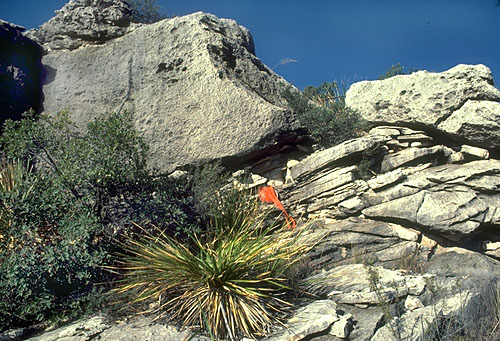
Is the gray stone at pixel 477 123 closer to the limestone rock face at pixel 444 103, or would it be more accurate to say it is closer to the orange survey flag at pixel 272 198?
the limestone rock face at pixel 444 103

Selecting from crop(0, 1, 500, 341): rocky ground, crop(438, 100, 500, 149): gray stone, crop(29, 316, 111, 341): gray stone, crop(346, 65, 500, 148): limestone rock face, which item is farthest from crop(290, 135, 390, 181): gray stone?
crop(29, 316, 111, 341): gray stone

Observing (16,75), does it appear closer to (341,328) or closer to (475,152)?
(341,328)

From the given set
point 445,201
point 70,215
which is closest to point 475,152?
point 445,201

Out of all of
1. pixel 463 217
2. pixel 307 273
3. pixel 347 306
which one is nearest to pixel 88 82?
pixel 307 273

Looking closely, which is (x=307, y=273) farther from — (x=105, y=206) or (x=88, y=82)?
(x=88, y=82)

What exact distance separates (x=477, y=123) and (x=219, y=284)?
5870 millimetres

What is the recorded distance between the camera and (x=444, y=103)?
889 centimetres

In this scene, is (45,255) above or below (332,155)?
below

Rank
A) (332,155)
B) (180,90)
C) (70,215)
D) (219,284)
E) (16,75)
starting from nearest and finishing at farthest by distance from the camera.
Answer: (219,284) → (70,215) → (332,155) → (180,90) → (16,75)

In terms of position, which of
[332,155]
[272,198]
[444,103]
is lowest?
[272,198]

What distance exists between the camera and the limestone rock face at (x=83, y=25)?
1033 centimetres

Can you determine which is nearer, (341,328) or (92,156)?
(341,328)

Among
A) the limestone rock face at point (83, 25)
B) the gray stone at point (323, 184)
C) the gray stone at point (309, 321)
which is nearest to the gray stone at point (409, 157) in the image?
the gray stone at point (323, 184)

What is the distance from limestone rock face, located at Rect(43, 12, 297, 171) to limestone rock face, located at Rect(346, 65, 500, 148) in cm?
206
